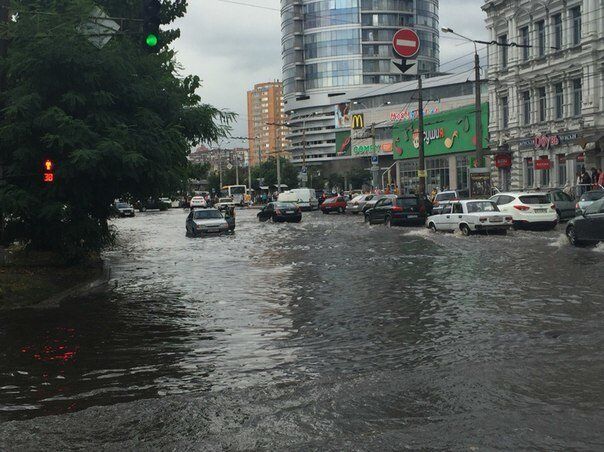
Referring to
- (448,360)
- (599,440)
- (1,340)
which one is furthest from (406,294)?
(599,440)

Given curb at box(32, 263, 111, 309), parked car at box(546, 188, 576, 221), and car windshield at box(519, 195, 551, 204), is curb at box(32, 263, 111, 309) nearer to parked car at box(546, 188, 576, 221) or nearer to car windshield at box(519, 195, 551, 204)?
car windshield at box(519, 195, 551, 204)

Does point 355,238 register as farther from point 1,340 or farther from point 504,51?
point 504,51

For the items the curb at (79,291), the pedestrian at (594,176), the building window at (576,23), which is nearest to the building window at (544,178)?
the building window at (576,23)

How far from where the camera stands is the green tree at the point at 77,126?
16.1 m

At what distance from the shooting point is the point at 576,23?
4522cm

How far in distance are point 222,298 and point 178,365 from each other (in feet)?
19.3

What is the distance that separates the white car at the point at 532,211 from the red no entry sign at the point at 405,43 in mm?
10972

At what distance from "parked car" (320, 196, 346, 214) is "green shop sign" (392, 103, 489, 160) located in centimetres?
1245

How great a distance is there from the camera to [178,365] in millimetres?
8820

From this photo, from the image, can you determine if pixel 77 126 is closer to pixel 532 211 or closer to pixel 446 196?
pixel 532 211

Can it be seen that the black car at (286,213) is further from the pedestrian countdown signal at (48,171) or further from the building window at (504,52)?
the pedestrian countdown signal at (48,171)

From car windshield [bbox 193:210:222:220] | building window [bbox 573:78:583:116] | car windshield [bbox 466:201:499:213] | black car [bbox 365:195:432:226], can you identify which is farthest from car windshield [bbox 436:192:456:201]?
car windshield [bbox 193:210:222:220]

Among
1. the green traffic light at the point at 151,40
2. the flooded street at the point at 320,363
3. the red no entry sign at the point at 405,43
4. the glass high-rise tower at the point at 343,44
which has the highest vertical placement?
the glass high-rise tower at the point at 343,44

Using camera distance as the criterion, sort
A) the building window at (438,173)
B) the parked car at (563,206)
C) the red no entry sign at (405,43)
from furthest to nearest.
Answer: the building window at (438,173) < the red no entry sign at (405,43) < the parked car at (563,206)
